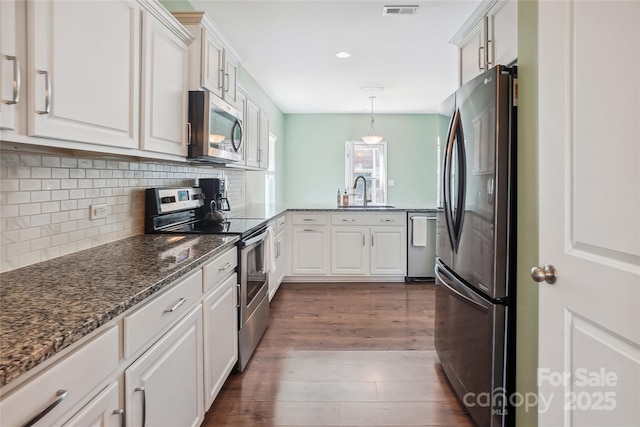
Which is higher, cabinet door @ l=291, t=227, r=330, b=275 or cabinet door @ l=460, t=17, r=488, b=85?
cabinet door @ l=460, t=17, r=488, b=85

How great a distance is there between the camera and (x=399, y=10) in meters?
2.77

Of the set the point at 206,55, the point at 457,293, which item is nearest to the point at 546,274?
the point at 457,293

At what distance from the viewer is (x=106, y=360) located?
94 centimetres

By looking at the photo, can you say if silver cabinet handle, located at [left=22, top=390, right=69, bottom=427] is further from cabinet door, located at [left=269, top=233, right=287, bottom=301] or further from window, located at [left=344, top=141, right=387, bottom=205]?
window, located at [left=344, top=141, right=387, bottom=205]

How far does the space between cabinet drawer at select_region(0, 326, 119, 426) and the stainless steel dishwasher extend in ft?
12.5

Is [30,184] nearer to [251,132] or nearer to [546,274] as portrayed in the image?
[546,274]

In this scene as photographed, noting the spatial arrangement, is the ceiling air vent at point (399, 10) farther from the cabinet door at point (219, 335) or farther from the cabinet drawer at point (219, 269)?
the cabinet door at point (219, 335)

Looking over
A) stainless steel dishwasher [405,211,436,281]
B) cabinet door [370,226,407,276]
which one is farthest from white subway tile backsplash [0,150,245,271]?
stainless steel dishwasher [405,211,436,281]

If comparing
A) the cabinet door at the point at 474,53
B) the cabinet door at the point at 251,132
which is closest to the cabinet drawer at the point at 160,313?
the cabinet door at the point at 474,53

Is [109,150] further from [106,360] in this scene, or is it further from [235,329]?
[235,329]

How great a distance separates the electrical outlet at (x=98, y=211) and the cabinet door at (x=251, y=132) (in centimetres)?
170

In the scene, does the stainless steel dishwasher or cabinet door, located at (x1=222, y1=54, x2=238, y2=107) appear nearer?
cabinet door, located at (x1=222, y1=54, x2=238, y2=107)

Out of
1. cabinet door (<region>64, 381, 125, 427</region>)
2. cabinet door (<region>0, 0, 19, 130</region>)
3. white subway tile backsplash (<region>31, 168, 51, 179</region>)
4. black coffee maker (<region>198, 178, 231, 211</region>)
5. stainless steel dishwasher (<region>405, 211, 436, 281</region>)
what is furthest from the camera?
stainless steel dishwasher (<region>405, 211, 436, 281</region>)

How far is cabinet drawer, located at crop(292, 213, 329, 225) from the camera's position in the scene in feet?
14.5
